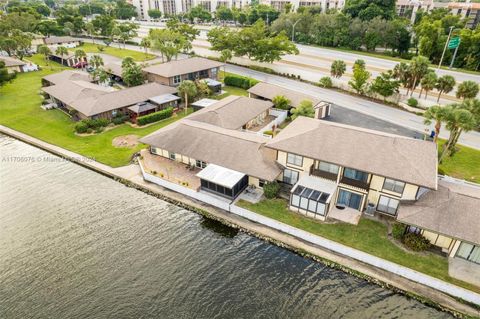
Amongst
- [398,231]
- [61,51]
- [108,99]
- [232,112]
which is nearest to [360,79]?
[232,112]

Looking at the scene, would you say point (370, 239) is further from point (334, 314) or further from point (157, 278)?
point (157, 278)

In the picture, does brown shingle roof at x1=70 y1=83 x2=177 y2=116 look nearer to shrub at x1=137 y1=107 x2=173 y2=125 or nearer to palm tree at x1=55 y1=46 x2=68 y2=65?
shrub at x1=137 y1=107 x2=173 y2=125

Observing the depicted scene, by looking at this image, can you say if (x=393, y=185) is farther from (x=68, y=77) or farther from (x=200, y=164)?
(x=68, y=77)

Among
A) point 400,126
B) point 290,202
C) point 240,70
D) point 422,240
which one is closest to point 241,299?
point 290,202

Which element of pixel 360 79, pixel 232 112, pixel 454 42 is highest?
pixel 454 42

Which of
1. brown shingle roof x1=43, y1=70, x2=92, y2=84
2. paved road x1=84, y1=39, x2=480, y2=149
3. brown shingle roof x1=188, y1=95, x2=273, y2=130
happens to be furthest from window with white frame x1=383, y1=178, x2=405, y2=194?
brown shingle roof x1=43, y1=70, x2=92, y2=84

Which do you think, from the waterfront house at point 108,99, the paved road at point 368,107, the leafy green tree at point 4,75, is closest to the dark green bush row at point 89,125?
the waterfront house at point 108,99
